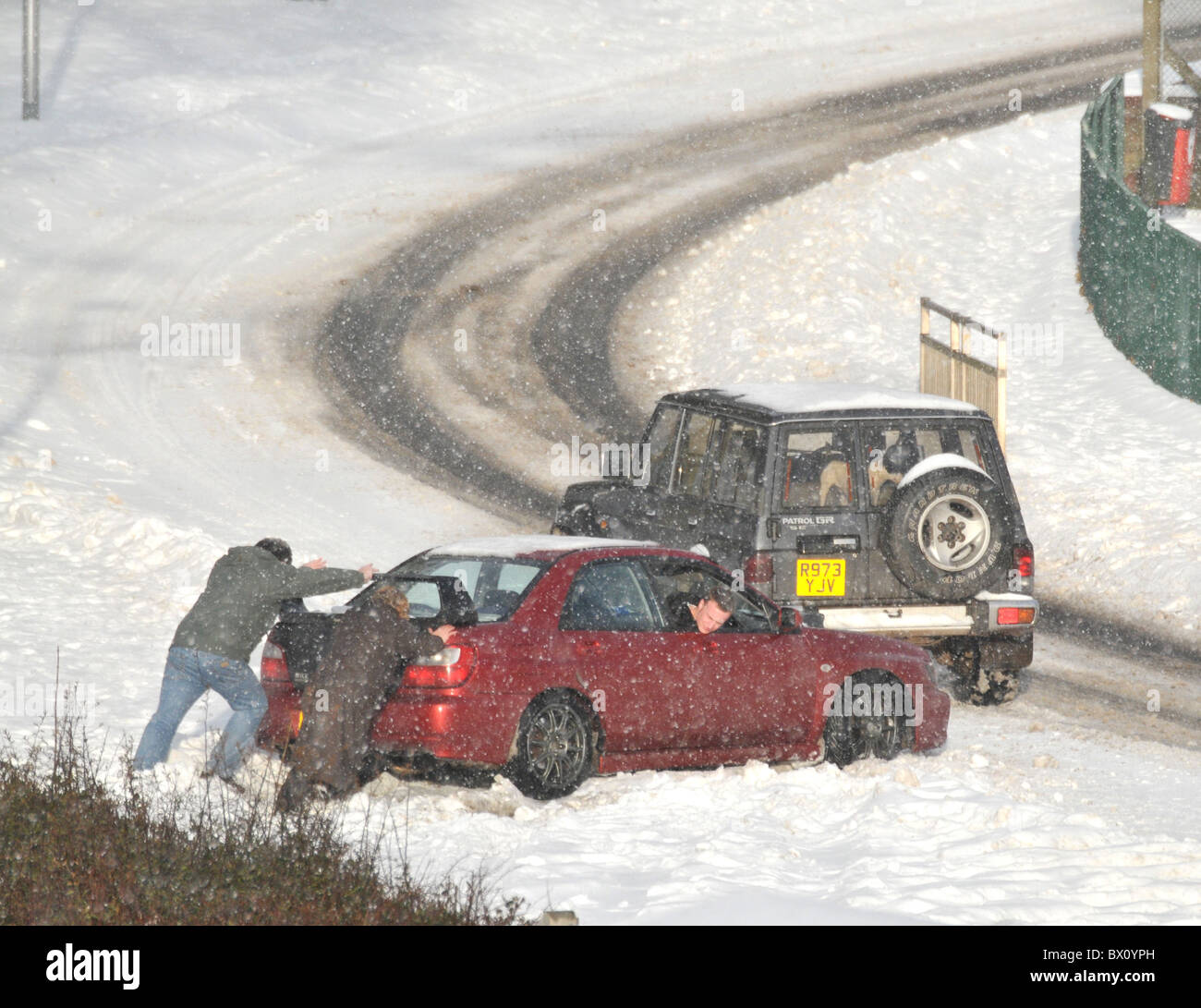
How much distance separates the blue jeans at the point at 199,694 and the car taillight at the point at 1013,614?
5.33 metres

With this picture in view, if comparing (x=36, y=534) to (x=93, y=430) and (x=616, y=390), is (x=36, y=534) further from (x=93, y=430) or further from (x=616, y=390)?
(x=616, y=390)

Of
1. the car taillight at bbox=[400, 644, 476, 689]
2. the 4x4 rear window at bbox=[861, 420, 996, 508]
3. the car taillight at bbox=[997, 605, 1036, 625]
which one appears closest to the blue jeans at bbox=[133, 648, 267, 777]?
the car taillight at bbox=[400, 644, 476, 689]

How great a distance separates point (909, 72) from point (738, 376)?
578 inches

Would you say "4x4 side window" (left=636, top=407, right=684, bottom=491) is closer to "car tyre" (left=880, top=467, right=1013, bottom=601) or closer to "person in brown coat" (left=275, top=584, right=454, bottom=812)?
"car tyre" (left=880, top=467, right=1013, bottom=601)

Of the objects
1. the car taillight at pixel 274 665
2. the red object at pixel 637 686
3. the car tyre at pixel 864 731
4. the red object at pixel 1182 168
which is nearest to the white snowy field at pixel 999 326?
the red object at pixel 1182 168

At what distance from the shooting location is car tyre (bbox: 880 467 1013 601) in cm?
1209

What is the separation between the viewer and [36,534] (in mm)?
15617

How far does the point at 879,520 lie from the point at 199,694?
4899 mm

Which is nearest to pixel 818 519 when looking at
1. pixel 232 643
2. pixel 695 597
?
pixel 695 597

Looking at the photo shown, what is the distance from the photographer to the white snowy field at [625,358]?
904cm

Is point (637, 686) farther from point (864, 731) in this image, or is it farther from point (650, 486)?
point (650, 486)

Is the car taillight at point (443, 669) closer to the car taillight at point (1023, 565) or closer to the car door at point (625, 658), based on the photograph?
the car door at point (625, 658)

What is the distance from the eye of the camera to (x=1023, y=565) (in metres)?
12.7
